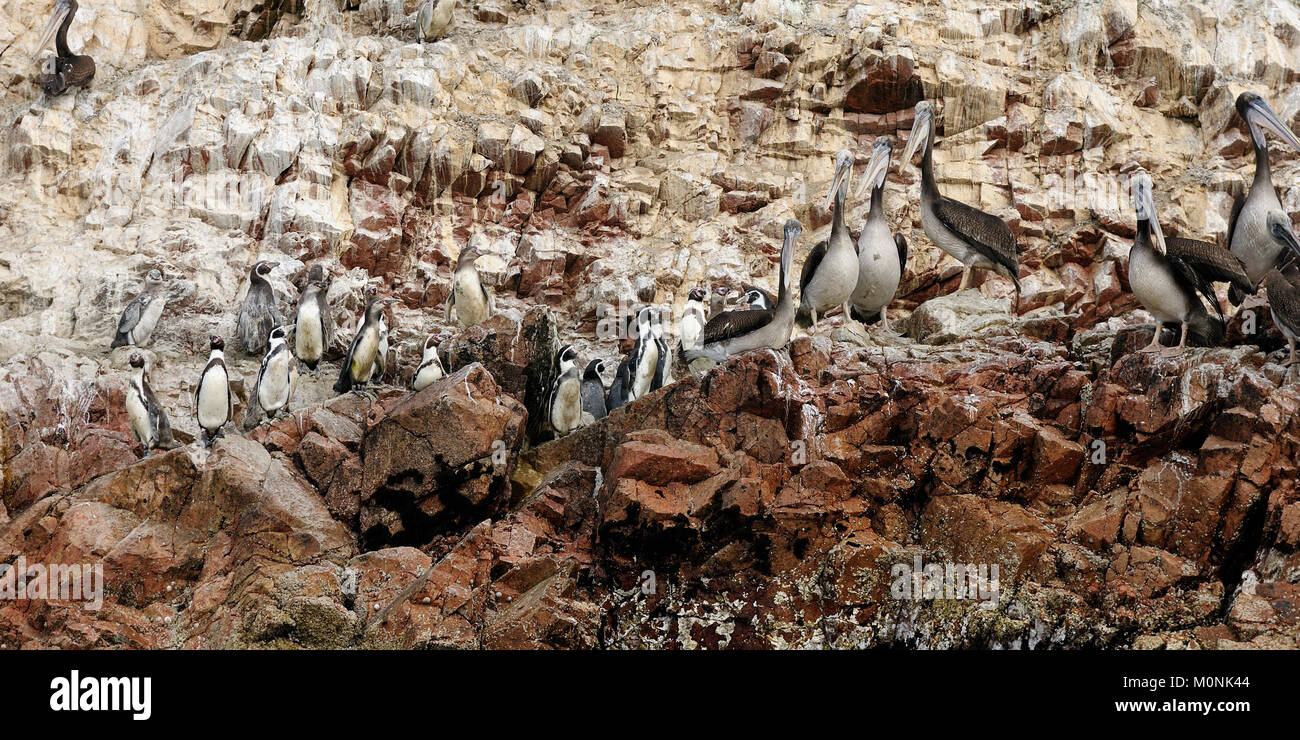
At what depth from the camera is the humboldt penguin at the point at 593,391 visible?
18.6 metres

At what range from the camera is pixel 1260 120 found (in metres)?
18.8

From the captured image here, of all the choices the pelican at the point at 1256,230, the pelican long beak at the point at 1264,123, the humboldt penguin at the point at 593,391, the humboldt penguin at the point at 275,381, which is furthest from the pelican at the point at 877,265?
the humboldt penguin at the point at 275,381

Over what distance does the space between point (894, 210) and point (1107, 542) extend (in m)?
10.2

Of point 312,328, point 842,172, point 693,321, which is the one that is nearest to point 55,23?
point 312,328

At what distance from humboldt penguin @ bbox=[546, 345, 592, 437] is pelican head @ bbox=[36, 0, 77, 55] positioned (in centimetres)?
1278

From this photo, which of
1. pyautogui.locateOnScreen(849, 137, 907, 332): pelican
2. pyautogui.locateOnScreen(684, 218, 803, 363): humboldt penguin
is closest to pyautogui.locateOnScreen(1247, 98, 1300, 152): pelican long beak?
pyautogui.locateOnScreen(849, 137, 907, 332): pelican

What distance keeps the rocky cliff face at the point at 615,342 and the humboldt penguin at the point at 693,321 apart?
1982 millimetres

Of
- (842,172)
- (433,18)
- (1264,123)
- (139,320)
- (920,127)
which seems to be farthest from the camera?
(433,18)

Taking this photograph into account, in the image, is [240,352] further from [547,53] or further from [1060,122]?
[1060,122]

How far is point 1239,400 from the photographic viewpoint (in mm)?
13914

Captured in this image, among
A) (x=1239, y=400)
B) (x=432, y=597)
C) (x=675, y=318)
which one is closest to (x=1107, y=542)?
(x=1239, y=400)

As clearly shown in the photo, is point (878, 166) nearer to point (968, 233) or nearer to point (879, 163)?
point (879, 163)

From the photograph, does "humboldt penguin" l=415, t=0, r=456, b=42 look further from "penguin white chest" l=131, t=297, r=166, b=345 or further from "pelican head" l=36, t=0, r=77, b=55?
"penguin white chest" l=131, t=297, r=166, b=345

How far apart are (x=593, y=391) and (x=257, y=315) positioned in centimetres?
488
